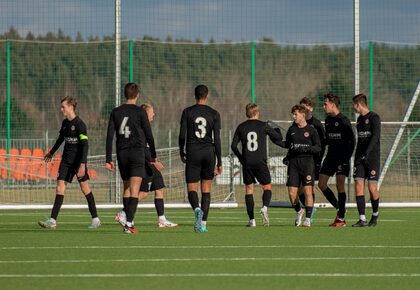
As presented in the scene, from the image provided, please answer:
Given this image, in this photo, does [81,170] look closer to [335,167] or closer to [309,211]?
[309,211]

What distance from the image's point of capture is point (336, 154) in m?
16.4

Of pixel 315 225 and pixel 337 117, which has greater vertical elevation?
pixel 337 117

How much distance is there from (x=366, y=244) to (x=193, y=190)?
309 centimetres

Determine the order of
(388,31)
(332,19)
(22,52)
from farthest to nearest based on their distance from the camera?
(22,52) < (332,19) < (388,31)

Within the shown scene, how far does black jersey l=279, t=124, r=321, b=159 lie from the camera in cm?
1600

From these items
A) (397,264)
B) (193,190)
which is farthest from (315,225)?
(397,264)

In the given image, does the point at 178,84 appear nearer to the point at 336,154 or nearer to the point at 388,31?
the point at 388,31

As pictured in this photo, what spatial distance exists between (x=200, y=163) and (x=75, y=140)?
1994 millimetres

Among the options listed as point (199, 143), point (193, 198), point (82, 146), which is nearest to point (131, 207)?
point (193, 198)

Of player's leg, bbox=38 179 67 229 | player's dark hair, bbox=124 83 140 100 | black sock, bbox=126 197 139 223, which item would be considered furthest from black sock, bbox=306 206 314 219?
player's leg, bbox=38 179 67 229

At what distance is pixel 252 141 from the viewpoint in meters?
16.0

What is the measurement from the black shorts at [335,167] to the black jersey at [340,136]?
55 mm

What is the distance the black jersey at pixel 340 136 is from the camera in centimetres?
1627

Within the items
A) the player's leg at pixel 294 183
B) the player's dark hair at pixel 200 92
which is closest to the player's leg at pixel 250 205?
the player's leg at pixel 294 183
